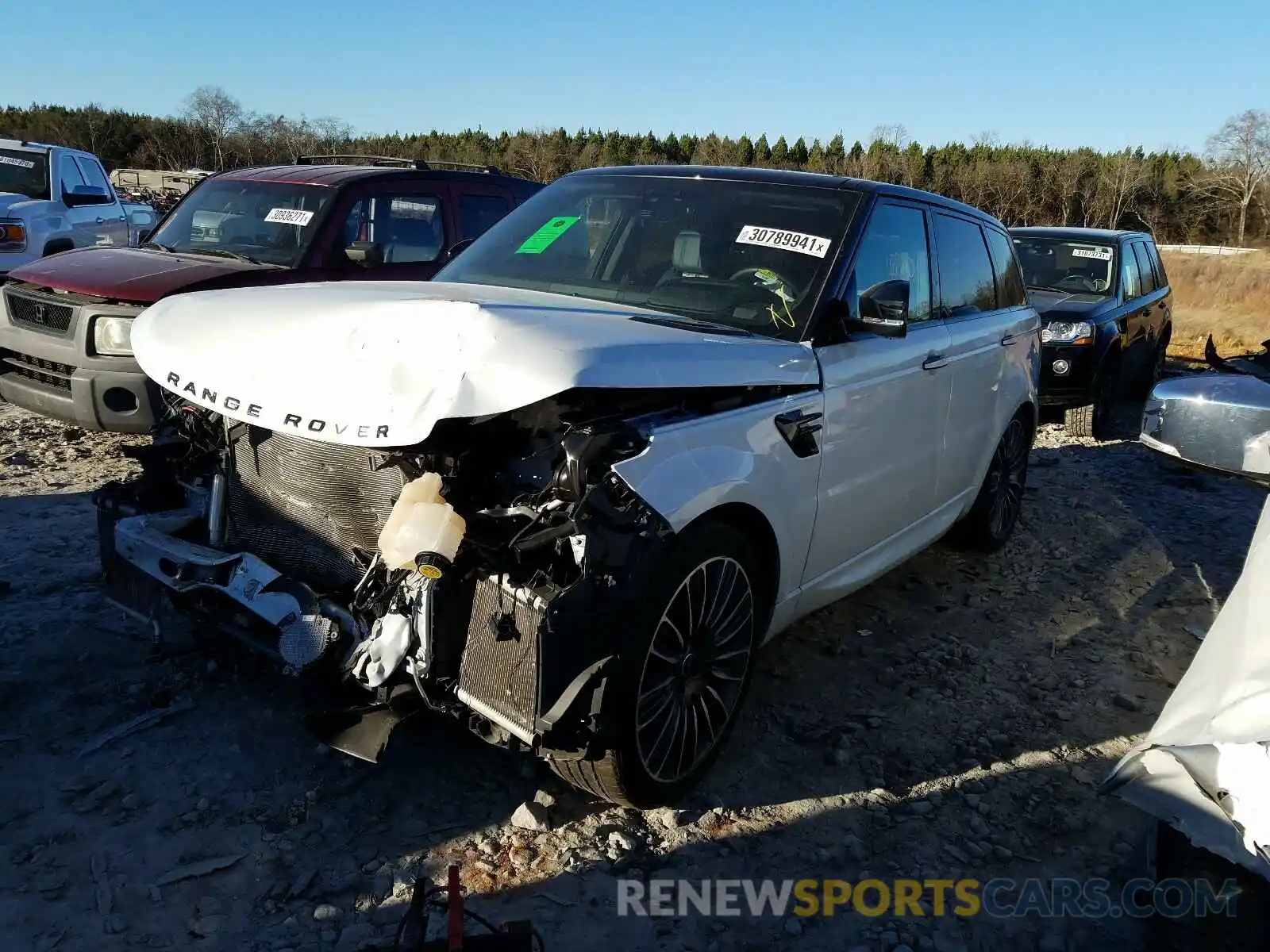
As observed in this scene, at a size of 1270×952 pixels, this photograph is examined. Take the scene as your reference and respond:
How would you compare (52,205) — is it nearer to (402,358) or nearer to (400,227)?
(400,227)

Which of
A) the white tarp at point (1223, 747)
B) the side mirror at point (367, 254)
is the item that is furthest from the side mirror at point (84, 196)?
the white tarp at point (1223, 747)

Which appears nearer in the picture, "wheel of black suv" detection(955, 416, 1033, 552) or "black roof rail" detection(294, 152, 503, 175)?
"wheel of black suv" detection(955, 416, 1033, 552)

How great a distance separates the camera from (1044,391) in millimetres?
8805

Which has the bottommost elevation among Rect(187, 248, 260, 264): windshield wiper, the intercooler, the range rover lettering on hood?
the intercooler

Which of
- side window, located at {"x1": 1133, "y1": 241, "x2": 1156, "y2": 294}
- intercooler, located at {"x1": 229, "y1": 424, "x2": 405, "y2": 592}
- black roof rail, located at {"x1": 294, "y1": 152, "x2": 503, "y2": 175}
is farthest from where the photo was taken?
side window, located at {"x1": 1133, "y1": 241, "x2": 1156, "y2": 294}

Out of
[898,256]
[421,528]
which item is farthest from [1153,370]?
[421,528]

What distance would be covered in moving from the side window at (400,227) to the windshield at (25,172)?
562 cm

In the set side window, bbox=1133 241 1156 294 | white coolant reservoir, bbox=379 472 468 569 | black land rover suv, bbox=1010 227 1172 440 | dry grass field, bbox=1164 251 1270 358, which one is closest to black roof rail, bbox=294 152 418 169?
black land rover suv, bbox=1010 227 1172 440

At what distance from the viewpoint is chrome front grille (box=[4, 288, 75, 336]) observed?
228 inches

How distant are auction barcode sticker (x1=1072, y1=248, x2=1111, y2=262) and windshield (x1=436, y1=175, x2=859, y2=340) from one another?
7359 mm

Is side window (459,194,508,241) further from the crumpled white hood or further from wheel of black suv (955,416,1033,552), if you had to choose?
the crumpled white hood

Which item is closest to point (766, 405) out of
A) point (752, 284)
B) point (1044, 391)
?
point (752, 284)

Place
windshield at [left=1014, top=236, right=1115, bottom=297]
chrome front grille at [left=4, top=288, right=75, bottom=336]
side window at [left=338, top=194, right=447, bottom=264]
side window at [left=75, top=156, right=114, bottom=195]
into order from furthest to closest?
side window at [left=75, top=156, right=114, bottom=195]
windshield at [left=1014, top=236, right=1115, bottom=297]
side window at [left=338, top=194, right=447, bottom=264]
chrome front grille at [left=4, top=288, right=75, bottom=336]

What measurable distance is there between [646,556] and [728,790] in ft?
3.51
